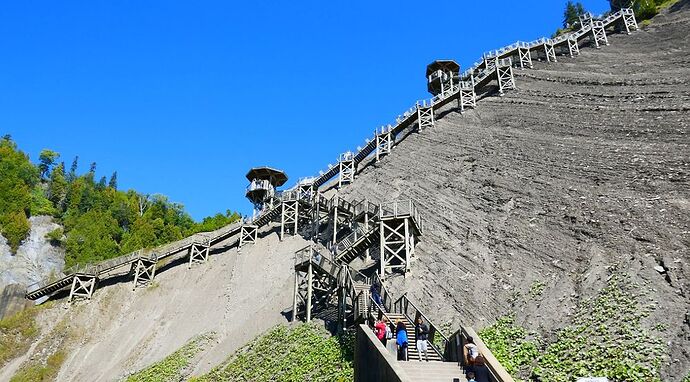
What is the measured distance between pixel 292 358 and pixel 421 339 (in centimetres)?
870

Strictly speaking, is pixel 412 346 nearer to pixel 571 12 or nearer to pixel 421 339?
pixel 421 339

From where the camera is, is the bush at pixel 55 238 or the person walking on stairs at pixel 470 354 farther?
the bush at pixel 55 238

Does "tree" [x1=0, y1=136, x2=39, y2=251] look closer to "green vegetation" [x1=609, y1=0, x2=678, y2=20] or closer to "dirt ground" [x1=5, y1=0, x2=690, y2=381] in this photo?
"dirt ground" [x1=5, y1=0, x2=690, y2=381]

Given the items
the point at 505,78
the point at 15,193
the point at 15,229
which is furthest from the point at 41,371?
the point at 15,193

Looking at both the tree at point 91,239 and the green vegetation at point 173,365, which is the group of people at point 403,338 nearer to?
the green vegetation at point 173,365

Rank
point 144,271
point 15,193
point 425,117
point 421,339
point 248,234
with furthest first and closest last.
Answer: point 15,193, point 425,117, point 248,234, point 144,271, point 421,339

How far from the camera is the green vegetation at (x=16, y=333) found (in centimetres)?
3572

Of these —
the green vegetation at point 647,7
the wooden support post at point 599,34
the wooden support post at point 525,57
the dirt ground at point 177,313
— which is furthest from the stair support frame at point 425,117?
the green vegetation at point 647,7

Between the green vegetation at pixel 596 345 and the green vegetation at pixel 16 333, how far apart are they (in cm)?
2964

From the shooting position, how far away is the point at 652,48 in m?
42.3

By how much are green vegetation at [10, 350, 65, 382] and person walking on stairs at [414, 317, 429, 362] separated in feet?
82.7

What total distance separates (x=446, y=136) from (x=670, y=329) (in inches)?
963

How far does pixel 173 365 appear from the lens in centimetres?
2816

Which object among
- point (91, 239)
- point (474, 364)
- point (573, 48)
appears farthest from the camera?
point (91, 239)
